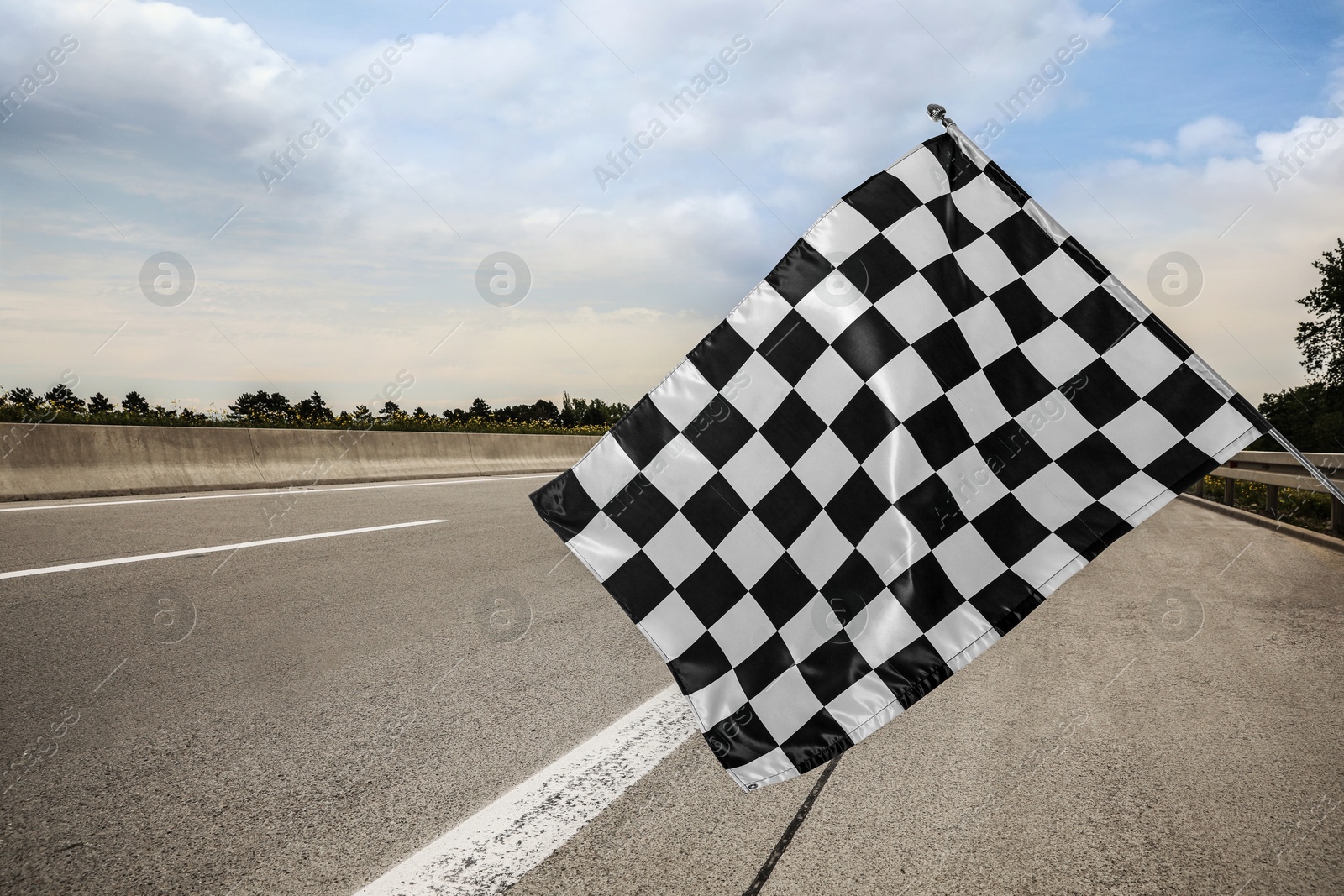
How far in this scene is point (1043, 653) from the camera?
4.19 meters

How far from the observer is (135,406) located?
1231 cm

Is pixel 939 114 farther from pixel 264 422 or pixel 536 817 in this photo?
pixel 264 422

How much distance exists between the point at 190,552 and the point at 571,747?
4595 mm

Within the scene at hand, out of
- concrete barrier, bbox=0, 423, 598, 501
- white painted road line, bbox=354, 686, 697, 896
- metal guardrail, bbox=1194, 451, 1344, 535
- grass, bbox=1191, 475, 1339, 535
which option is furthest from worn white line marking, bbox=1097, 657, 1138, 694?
concrete barrier, bbox=0, 423, 598, 501

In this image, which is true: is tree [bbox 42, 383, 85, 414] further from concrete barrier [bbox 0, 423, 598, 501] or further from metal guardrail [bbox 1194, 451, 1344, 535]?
metal guardrail [bbox 1194, 451, 1344, 535]

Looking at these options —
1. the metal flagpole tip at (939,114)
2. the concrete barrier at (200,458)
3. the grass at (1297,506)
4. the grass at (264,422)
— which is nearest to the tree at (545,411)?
the grass at (264,422)

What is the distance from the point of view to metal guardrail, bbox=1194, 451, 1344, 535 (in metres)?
8.59

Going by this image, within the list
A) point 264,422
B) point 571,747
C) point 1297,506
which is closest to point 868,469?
point 571,747

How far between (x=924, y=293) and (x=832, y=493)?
0.59 meters

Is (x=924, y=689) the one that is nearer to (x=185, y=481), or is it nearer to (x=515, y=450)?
(x=185, y=481)

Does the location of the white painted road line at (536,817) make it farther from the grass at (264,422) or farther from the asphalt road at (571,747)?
the grass at (264,422)

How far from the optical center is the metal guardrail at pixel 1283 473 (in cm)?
859

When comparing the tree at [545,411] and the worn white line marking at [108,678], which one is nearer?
the worn white line marking at [108,678]

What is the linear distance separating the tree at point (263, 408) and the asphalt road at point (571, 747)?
327 inches
